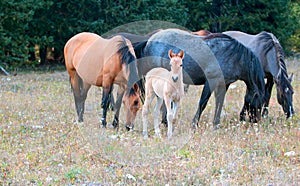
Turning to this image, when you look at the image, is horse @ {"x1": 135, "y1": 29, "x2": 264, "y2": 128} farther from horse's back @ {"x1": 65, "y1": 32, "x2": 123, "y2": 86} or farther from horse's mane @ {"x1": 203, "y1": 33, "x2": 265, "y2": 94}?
horse's back @ {"x1": 65, "y1": 32, "x2": 123, "y2": 86}

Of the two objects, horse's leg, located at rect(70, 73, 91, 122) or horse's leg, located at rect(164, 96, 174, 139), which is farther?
horse's leg, located at rect(70, 73, 91, 122)

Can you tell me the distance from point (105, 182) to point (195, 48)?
3.47 m

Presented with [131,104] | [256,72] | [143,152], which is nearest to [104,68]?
[131,104]

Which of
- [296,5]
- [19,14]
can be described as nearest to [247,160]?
[19,14]

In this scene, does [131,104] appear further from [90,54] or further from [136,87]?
[90,54]

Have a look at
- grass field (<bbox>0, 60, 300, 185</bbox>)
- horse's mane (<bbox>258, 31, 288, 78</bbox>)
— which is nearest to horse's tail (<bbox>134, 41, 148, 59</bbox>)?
grass field (<bbox>0, 60, 300, 185</bbox>)

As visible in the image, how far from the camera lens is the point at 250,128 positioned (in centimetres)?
729

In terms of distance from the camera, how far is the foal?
6186 millimetres

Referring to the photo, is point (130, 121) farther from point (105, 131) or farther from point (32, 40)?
point (32, 40)

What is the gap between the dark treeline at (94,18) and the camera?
1639 centimetres

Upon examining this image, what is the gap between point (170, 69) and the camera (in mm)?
7785

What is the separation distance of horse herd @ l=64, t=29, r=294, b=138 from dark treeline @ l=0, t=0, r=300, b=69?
Answer: 8.71 m

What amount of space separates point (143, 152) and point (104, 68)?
2175mm

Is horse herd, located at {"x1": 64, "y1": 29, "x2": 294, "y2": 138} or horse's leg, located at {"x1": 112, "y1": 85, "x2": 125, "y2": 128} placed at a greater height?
horse herd, located at {"x1": 64, "y1": 29, "x2": 294, "y2": 138}
